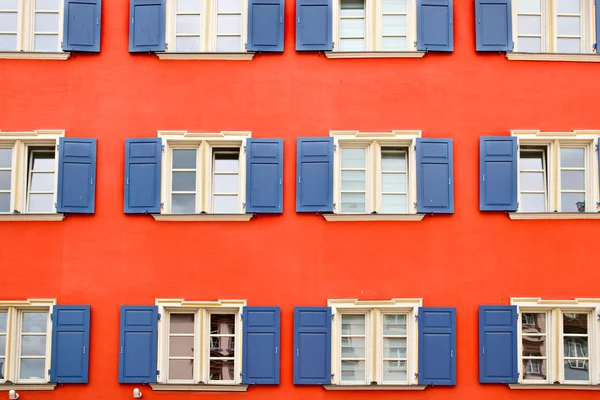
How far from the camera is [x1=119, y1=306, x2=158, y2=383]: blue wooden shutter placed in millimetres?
12250

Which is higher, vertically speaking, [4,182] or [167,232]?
[4,182]

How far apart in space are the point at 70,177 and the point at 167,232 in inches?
69.9

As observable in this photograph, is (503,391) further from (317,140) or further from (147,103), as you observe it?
(147,103)

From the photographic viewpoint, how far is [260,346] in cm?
1225

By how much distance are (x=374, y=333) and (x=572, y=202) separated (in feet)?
12.6

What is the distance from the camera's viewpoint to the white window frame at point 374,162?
1258 centimetres

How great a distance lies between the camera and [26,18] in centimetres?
1303

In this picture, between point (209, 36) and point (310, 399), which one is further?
point (209, 36)

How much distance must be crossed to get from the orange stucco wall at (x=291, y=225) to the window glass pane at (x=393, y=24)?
64cm

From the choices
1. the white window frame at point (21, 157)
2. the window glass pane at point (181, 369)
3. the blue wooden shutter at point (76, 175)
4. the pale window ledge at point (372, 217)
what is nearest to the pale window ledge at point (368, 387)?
the window glass pane at point (181, 369)

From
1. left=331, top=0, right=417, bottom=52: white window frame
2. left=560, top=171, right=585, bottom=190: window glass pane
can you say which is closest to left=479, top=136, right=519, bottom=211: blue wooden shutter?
left=560, top=171, right=585, bottom=190: window glass pane

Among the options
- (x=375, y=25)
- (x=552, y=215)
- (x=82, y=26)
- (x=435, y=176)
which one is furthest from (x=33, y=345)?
(x=552, y=215)

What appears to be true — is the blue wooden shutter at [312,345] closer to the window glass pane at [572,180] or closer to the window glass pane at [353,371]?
the window glass pane at [353,371]

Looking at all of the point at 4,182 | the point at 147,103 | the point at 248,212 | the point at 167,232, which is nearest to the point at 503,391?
the point at 248,212
